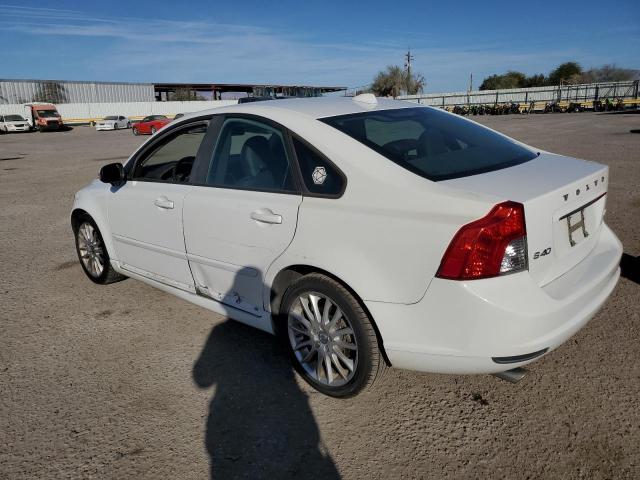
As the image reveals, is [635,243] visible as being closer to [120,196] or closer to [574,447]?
[574,447]

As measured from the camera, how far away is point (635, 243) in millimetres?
5215

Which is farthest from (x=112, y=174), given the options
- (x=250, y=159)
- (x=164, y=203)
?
(x=250, y=159)

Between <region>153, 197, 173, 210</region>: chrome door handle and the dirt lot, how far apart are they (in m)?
0.94

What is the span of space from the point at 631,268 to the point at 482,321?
3.16 meters

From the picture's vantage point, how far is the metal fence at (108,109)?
54562 mm

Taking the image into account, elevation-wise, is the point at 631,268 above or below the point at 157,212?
below

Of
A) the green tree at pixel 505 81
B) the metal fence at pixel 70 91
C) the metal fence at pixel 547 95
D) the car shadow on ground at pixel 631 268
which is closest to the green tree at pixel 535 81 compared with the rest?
the green tree at pixel 505 81

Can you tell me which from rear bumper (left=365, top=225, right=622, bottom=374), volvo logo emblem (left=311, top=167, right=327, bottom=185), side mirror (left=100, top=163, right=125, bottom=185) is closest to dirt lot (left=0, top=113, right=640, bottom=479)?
rear bumper (left=365, top=225, right=622, bottom=374)

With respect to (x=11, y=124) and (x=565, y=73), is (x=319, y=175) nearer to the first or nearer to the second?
(x=11, y=124)

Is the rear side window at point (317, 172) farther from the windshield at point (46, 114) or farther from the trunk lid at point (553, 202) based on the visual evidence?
the windshield at point (46, 114)

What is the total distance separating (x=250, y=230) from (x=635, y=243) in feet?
14.2

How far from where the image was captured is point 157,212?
363 cm

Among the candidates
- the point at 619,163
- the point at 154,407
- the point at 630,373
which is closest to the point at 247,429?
the point at 154,407

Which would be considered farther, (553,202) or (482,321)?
(553,202)
